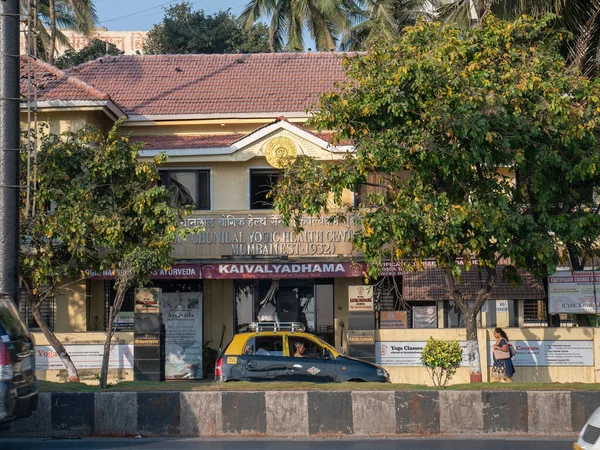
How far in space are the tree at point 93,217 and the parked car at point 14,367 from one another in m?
5.11

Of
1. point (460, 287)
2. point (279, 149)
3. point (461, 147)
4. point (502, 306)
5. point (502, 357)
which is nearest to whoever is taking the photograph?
point (461, 147)

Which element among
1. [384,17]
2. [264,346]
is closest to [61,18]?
[384,17]

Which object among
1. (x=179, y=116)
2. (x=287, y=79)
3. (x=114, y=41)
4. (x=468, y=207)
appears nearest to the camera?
(x=468, y=207)

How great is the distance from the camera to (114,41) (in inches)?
2704

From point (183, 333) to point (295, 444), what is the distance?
1196 cm

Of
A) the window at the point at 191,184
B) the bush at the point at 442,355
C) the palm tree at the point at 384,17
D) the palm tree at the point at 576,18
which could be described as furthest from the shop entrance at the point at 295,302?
the palm tree at the point at 384,17

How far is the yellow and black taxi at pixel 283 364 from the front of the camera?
54.6ft

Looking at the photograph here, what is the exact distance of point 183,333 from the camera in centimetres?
2297

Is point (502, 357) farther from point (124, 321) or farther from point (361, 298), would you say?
point (124, 321)

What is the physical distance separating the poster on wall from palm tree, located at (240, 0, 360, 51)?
1816 cm

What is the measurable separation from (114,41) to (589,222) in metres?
59.0

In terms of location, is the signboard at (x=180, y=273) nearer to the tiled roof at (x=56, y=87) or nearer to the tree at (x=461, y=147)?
the tiled roof at (x=56, y=87)

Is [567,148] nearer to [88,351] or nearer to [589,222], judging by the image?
[589,222]

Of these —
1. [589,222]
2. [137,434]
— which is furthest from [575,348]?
[137,434]
